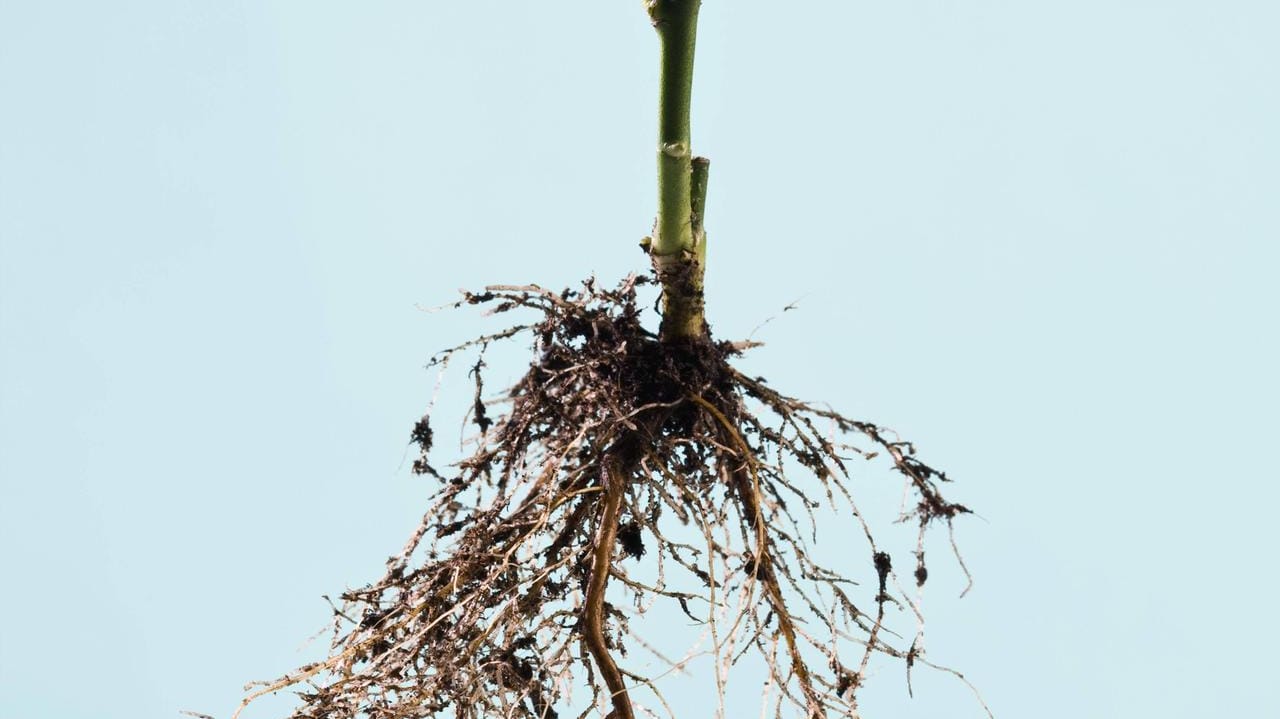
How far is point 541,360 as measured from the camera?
63.1 inches

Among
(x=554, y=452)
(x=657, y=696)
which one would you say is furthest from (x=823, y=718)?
(x=554, y=452)

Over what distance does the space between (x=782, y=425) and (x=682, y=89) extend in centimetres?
41

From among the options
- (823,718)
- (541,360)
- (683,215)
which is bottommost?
(823,718)

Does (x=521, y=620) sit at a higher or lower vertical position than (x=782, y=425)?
lower

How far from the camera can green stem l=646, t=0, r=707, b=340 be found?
149cm

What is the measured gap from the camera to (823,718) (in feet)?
4.42

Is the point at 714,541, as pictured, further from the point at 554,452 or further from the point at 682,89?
the point at 682,89

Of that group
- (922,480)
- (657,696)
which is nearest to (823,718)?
(657,696)

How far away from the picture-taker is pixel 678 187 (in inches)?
60.9

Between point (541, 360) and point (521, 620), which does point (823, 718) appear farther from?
point (541, 360)

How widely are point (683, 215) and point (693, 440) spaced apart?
27 cm

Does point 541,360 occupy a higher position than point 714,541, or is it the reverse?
point 541,360

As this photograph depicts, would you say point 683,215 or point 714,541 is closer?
point 714,541

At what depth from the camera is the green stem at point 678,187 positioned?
149 centimetres
